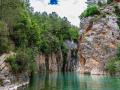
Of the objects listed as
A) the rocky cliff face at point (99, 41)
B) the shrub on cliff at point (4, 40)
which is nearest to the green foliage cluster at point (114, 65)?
the rocky cliff face at point (99, 41)

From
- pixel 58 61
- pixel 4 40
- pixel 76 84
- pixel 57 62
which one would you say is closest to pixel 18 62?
pixel 4 40


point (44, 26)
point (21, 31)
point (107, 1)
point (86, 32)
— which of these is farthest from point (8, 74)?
point (44, 26)

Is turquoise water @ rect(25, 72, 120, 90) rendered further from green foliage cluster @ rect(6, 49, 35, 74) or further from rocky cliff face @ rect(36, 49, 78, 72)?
rocky cliff face @ rect(36, 49, 78, 72)

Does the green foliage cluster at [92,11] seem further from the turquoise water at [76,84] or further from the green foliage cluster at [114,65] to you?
the turquoise water at [76,84]

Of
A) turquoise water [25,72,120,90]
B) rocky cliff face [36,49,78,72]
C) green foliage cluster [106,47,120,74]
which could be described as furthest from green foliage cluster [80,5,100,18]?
turquoise water [25,72,120,90]

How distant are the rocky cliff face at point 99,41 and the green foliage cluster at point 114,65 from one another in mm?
Answer: 2228

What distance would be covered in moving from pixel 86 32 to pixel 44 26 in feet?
63.4

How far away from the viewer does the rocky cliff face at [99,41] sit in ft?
289

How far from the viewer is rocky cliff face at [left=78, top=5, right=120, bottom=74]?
88.1 metres

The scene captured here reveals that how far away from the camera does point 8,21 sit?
50.7 m

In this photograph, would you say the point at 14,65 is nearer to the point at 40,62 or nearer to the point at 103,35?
the point at 103,35

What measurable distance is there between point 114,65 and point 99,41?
11471 mm

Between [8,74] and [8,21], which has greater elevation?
[8,21]

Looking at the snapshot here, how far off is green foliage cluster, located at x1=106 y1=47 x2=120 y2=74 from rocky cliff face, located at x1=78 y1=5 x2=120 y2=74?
223 centimetres
